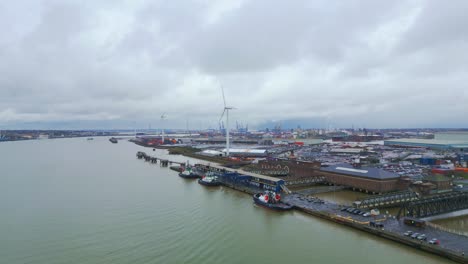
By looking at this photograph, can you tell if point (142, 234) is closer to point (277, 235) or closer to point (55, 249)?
point (55, 249)

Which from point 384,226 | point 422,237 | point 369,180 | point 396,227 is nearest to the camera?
point 422,237

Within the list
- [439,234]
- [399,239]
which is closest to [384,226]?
[399,239]

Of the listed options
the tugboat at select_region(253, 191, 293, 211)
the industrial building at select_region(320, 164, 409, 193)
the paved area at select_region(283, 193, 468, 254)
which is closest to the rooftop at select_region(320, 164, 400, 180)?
the industrial building at select_region(320, 164, 409, 193)

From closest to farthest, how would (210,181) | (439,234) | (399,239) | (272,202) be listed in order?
1. (399,239)
2. (439,234)
3. (272,202)
4. (210,181)

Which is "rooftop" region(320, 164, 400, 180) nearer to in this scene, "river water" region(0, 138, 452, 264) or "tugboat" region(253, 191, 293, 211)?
"tugboat" region(253, 191, 293, 211)

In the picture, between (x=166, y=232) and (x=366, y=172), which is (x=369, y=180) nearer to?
(x=366, y=172)

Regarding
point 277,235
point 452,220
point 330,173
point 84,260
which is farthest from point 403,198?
point 84,260
